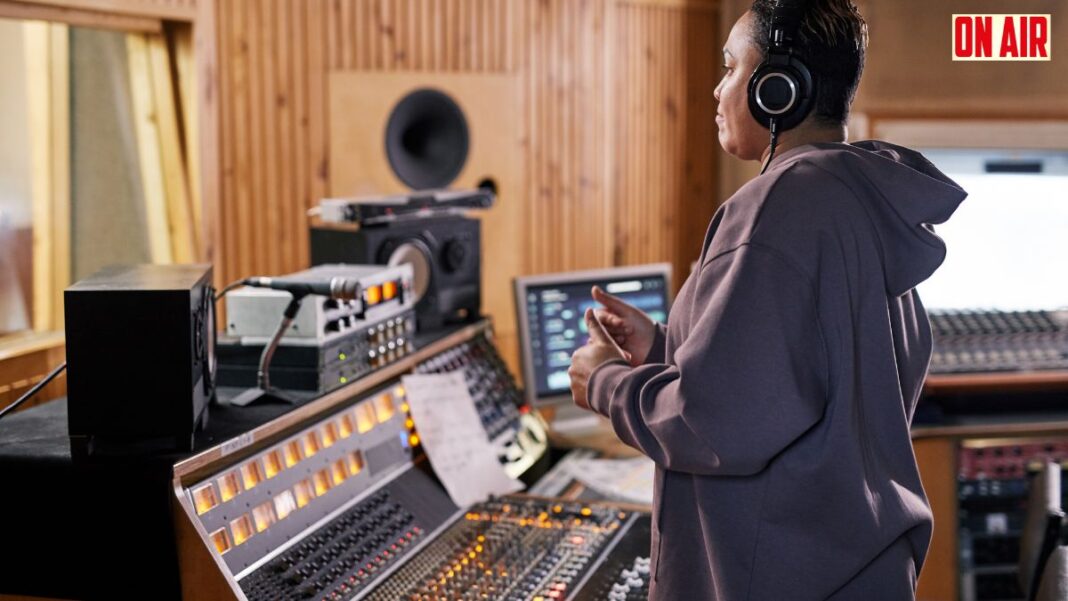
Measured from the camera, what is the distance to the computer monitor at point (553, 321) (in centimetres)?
324

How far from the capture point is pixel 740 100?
168cm

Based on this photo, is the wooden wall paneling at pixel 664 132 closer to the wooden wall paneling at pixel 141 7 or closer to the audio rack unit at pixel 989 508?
the audio rack unit at pixel 989 508

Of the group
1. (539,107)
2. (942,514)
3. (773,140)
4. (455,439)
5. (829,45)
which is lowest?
(942,514)

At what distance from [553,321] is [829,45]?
5.78 ft

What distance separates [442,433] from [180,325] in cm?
102

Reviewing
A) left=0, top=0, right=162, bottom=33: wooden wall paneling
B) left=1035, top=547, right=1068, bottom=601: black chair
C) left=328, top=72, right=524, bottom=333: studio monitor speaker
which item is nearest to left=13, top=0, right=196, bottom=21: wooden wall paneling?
left=0, top=0, right=162, bottom=33: wooden wall paneling

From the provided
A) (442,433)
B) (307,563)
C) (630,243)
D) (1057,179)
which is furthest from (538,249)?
(307,563)

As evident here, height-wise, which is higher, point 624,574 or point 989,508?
point 624,574

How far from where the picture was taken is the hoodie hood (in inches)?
62.0

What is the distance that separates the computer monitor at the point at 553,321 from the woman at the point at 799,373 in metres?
1.52

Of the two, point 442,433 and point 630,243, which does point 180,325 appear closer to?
point 442,433

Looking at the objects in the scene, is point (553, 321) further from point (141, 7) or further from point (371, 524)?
point (141, 7)

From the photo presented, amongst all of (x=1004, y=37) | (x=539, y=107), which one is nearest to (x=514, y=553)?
(x=1004, y=37)

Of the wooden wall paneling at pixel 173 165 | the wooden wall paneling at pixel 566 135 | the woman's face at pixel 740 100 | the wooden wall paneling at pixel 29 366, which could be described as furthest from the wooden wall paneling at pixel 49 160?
the woman's face at pixel 740 100
